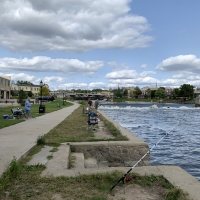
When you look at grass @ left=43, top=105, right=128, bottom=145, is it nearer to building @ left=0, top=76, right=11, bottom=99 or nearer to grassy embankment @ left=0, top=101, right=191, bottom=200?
grassy embankment @ left=0, top=101, right=191, bottom=200

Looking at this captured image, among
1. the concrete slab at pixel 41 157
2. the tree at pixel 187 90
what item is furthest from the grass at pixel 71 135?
the tree at pixel 187 90

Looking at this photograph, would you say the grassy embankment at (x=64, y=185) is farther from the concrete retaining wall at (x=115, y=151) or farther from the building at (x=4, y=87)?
the building at (x=4, y=87)

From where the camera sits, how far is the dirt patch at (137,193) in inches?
179

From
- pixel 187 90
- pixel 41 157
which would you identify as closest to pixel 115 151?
pixel 41 157

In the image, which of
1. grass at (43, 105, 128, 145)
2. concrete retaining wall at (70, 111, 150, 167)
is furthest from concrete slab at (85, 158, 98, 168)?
grass at (43, 105, 128, 145)

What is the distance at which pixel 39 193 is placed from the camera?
4.57 m

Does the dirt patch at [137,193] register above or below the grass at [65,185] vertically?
below

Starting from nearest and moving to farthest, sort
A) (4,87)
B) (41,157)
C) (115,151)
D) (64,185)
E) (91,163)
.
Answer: (64,185), (41,157), (91,163), (115,151), (4,87)

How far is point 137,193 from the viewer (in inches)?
187

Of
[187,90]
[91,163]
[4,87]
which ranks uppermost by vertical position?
[187,90]

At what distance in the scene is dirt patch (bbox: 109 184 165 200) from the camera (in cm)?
454

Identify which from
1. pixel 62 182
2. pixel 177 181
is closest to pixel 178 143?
pixel 177 181

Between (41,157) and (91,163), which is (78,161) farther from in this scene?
(41,157)

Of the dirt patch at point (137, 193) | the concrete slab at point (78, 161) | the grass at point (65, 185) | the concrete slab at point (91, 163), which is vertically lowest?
the concrete slab at point (91, 163)
